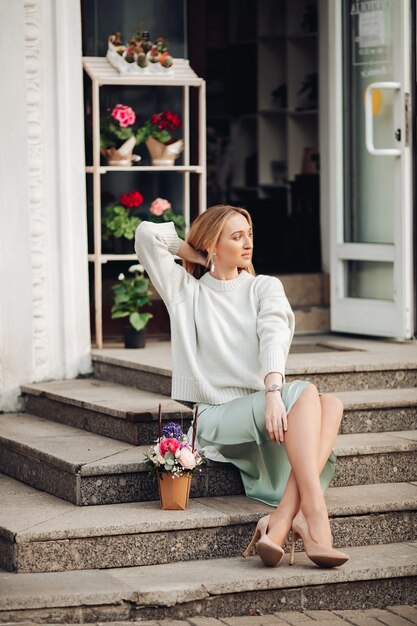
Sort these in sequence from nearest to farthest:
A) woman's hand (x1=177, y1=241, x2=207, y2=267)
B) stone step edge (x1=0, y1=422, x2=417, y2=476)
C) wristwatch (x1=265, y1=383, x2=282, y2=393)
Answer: wristwatch (x1=265, y1=383, x2=282, y2=393)
stone step edge (x1=0, y1=422, x2=417, y2=476)
woman's hand (x1=177, y1=241, x2=207, y2=267)

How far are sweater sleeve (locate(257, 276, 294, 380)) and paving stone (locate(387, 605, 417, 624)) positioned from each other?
98 cm

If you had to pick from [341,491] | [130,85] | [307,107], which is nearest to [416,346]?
[341,491]

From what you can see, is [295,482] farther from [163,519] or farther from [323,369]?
[323,369]

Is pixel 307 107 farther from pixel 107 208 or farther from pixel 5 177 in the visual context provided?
pixel 5 177

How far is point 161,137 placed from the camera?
711 centimetres

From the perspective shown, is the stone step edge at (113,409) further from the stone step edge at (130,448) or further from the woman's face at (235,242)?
the woman's face at (235,242)

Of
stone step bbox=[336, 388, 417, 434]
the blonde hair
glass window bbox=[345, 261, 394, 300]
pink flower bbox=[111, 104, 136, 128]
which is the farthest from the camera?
glass window bbox=[345, 261, 394, 300]

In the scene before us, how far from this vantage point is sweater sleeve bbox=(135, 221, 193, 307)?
17.3 feet

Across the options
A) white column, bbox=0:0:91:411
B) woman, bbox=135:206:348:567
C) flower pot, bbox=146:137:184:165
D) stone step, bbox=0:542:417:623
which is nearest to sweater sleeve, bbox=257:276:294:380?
woman, bbox=135:206:348:567

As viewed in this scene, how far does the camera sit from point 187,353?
521 cm

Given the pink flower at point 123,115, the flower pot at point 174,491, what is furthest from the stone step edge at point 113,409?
the pink flower at point 123,115

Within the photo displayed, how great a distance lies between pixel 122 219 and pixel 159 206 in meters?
0.22

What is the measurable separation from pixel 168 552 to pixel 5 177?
2.43 metres

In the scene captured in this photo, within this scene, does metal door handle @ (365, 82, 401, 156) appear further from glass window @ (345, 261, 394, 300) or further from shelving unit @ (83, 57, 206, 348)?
shelving unit @ (83, 57, 206, 348)
